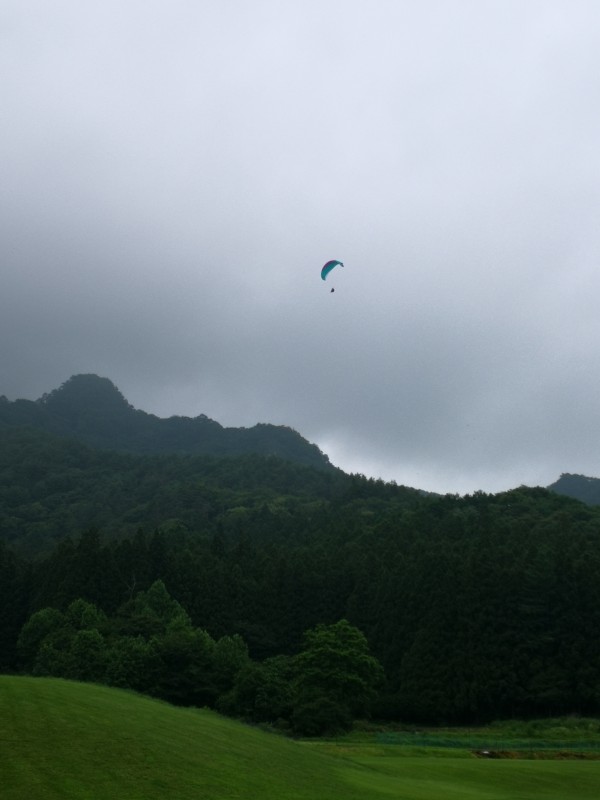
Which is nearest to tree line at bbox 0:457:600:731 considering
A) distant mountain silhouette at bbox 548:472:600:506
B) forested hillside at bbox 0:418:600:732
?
forested hillside at bbox 0:418:600:732

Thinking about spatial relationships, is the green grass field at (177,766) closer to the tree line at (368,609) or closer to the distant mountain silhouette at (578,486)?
the tree line at (368,609)

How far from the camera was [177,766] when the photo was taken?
17438mm

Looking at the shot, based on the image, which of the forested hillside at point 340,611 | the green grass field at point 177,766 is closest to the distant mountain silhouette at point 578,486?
the forested hillside at point 340,611

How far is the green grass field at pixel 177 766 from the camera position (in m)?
15.3

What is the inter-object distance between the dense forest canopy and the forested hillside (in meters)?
0.14

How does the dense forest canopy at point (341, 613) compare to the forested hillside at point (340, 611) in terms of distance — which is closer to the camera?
the dense forest canopy at point (341, 613)

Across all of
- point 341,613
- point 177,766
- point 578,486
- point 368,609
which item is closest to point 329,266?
point 177,766

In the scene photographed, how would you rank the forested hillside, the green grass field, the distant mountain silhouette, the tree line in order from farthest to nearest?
the distant mountain silhouette
the tree line
the forested hillside
the green grass field

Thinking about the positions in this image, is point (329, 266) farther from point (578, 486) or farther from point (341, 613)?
point (578, 486)

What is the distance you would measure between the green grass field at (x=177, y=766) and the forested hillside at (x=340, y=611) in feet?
71.3

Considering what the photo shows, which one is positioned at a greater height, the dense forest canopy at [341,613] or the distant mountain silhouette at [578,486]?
the distant mountain silhouette at [578,486]

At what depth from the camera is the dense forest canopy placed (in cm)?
5484

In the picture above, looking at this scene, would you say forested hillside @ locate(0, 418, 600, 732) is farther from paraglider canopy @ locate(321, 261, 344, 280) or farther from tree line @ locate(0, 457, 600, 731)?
paraglider canopy @ locate(321, 261, 344, 280)

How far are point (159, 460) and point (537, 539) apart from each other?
112683mm
